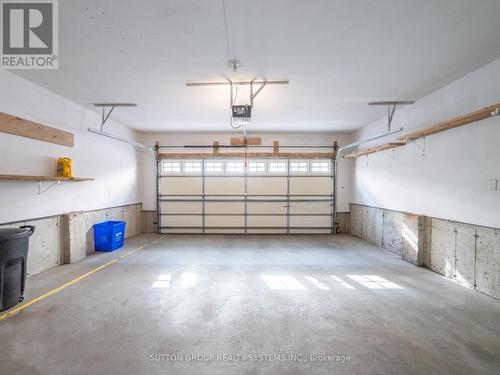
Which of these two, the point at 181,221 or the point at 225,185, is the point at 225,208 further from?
the point at 181,221

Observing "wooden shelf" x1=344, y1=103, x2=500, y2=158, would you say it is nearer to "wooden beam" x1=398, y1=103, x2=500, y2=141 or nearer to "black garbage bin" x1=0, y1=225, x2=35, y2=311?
"wooden beam" x1=398, y1=103, x2=500, y2=141

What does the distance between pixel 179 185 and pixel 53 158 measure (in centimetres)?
346

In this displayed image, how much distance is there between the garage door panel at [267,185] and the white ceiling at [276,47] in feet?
10.3

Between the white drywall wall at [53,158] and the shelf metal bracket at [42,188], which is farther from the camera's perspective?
the shelf metal bracket at [42,188]

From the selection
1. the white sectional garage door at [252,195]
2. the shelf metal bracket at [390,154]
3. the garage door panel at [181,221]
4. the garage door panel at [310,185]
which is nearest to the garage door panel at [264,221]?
the white sectional garage door at [252,195]

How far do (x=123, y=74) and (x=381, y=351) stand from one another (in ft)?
Answer: 14.9

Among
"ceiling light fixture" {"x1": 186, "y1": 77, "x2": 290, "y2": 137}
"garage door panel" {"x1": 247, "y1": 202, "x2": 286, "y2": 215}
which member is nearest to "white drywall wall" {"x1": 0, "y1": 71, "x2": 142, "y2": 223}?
"ceiling light fixture" {"x1": 186, "y1": 77, "x2": 290, "y2": 137}

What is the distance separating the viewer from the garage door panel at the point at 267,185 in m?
7.30

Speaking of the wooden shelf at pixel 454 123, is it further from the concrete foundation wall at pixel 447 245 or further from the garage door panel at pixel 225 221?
the garage door panel at pixel 225 221

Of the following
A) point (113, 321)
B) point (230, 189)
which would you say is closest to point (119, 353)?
point (113, 321)

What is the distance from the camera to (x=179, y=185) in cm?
737

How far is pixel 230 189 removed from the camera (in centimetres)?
734

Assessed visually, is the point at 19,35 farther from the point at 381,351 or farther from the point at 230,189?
the point at 230,189

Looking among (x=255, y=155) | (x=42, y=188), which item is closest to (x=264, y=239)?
(x=255, y=155)
